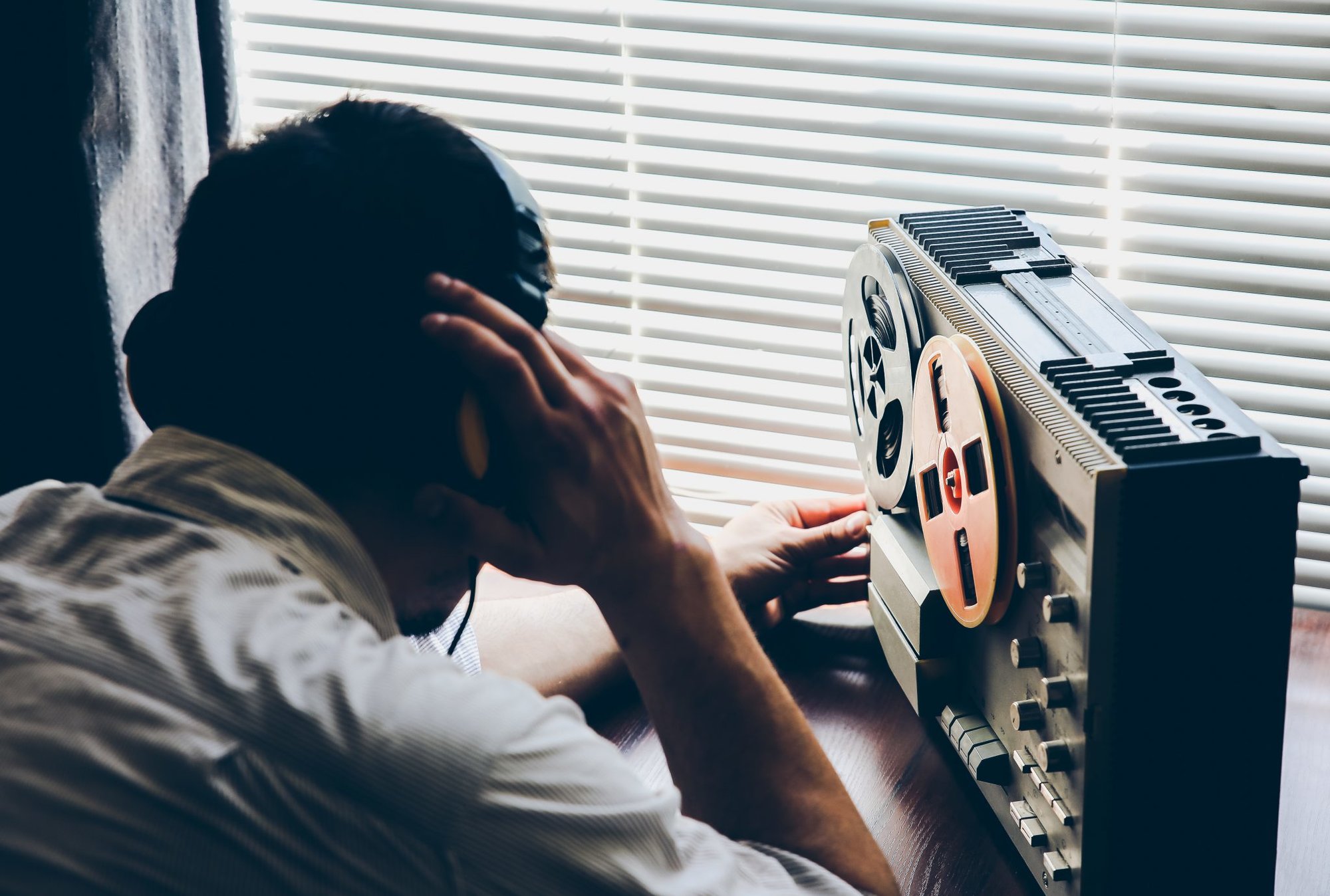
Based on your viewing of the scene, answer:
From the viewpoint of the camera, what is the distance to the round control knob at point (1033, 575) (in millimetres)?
788

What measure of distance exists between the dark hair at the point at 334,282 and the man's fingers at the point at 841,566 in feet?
1.86

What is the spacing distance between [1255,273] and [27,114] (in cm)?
125

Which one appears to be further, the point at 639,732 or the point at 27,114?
the point at 27,114

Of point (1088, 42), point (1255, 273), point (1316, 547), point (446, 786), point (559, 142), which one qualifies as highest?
point (1088, 42)

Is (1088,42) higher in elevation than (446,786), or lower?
higher

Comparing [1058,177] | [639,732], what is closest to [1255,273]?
[1058,177]

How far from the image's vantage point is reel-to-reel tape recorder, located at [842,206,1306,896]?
696 mm

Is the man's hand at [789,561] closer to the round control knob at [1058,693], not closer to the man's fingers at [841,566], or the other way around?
the man's fingers at [841,566]

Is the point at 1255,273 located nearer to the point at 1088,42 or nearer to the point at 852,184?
the point at 1088,42

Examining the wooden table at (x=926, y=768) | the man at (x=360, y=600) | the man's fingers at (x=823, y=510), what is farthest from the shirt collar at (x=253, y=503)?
the man's fingers at (x=823, y=510)

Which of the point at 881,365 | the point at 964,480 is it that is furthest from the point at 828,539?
the point at 964,480

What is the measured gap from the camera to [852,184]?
133 cm

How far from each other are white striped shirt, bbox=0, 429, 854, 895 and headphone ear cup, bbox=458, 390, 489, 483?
14 cm

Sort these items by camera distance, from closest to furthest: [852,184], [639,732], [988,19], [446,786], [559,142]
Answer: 1. [446,786]
2. [639,732]
3. [988,19]
4. [852,184]
5. [559,142]
